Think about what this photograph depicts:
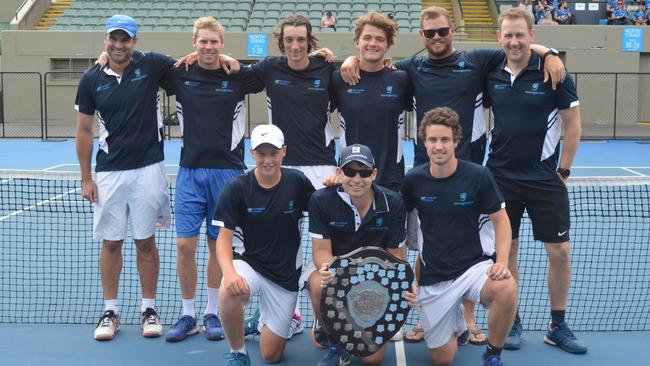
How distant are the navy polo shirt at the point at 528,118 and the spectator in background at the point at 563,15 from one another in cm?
2221

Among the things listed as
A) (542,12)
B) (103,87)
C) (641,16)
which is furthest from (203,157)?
(641,16)

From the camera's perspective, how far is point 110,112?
574cm

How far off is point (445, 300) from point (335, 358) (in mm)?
814

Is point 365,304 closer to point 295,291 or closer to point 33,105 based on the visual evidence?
point 295,291

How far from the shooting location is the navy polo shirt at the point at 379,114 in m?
5.55

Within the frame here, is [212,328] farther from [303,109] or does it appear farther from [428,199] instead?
[428,199]

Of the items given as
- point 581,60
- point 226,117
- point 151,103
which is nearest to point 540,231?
point 226,117

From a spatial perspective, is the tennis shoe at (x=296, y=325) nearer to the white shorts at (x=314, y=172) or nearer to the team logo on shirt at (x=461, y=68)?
the white shorts at (x=314, y=172)

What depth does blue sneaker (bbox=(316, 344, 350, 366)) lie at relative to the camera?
5129 mm

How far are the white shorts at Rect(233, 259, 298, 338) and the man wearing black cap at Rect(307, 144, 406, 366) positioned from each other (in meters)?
0.26

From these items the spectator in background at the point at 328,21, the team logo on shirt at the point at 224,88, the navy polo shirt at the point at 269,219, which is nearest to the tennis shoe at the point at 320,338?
the navy polo shirt at the point at 269,219

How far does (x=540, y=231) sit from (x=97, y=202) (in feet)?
10.6

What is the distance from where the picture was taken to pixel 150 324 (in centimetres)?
577

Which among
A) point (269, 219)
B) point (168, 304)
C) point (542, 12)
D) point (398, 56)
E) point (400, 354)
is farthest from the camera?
point (542, 12)
